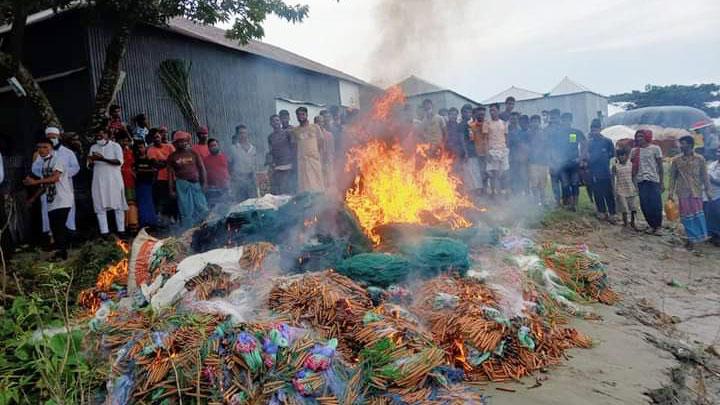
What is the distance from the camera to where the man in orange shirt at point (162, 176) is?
8883 mm

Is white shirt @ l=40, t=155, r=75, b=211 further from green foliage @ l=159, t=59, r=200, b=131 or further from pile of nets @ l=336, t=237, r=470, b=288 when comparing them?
green foliage @ l=159, t=59, r=200, b=131

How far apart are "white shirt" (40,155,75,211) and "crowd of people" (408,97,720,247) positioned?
584 centimetres

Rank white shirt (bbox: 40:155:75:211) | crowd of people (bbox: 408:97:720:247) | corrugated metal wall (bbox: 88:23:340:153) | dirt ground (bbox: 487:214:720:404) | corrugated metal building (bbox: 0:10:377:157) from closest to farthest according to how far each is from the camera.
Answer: dirt ground (bbox: 487:214:720:404), white shirt (bbox: 40:155:75:211), crowd of people (bbox: 408:97:720:247), corrugated metal building (bbox: 0:10:377:157), corrugated metal wall (bbox: 88:23:340:153)

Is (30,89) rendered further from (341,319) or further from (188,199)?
Answer: (341,319)

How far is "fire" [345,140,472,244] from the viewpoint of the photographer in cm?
720

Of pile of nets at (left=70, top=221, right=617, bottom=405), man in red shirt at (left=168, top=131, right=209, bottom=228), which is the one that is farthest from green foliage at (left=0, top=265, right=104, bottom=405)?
man in red shirt at (left=168, top=131, right=209, bottom=228)

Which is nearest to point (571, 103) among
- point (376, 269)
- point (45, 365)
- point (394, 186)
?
point (394, 186)

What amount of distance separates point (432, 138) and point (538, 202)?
9.98ft

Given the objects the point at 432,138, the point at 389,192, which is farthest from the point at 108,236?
the point at 432,138

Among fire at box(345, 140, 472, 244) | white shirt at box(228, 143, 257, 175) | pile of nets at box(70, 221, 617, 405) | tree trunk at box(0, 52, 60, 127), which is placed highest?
tree trunk at box(0, 52, 60, 127)

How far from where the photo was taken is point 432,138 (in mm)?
10352

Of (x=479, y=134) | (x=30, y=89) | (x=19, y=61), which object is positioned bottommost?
(x=479, y=134)

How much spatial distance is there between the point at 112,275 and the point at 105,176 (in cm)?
269

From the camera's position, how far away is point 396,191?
7516 mm
